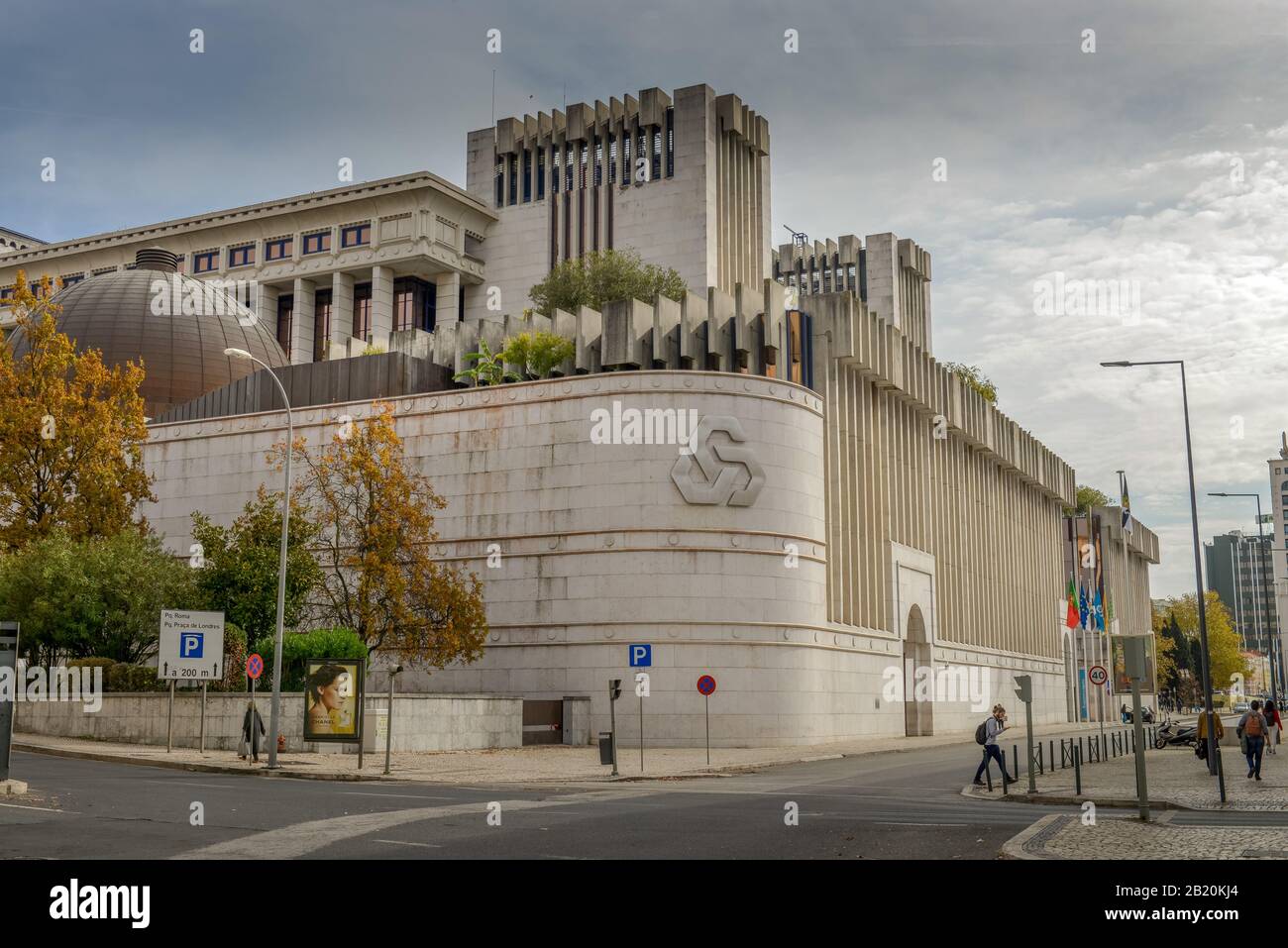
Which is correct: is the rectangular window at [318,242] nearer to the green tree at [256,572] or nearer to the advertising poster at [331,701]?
the green tree at [256,572]

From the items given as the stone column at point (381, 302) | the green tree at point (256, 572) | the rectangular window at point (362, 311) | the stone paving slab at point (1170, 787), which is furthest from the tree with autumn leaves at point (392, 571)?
the rectangular window at point (362, 311)

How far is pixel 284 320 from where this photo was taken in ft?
302

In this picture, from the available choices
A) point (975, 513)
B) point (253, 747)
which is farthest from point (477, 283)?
point (253, 747)

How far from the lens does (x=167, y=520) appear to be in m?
55.1

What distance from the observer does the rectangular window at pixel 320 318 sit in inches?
3543

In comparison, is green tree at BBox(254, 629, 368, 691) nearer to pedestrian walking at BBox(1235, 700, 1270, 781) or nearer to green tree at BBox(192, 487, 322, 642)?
green tree at BBox(192, 487, 322, 642)

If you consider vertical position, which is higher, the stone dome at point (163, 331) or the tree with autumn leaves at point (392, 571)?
the stone dome at point (163, 331)

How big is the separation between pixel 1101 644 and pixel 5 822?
9229cm

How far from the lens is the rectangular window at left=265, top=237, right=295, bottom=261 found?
294 feet

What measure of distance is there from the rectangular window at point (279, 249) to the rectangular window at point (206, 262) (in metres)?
4.70

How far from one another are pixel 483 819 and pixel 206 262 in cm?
8324

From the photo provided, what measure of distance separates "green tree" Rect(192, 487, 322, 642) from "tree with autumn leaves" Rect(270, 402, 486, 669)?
41.5 inches

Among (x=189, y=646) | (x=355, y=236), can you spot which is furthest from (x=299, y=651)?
(x=355, y=236)
